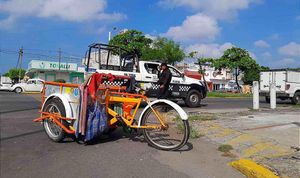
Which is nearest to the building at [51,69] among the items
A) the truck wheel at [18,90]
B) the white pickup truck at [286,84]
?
the truck wheel at [18,90]

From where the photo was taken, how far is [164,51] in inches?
1909

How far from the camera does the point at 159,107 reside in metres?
6.76

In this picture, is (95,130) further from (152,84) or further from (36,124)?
(152,84)

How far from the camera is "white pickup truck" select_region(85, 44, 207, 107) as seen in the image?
14.1m

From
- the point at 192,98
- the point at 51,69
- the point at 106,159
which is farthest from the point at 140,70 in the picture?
the point at 51,69

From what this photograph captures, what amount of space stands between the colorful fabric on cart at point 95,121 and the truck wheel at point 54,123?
1.81 feet

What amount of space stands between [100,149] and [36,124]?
3.41 metres

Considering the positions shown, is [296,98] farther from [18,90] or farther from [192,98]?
[18,90]

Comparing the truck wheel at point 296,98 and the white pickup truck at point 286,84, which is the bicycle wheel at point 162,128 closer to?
the white pickup truck at point 286,84

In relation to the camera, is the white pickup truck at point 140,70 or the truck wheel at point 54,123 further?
the white pickup truck at point 140,70

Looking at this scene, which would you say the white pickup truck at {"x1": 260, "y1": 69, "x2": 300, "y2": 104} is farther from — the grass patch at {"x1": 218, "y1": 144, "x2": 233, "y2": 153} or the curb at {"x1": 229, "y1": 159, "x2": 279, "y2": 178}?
the curb at {"x1": 229, "y1": 159, "x2": 279, "y2": 178}

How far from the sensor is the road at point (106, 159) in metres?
5.05

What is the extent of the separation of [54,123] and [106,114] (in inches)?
45.2

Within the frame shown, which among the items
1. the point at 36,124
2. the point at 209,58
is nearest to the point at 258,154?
the point at 36,124
